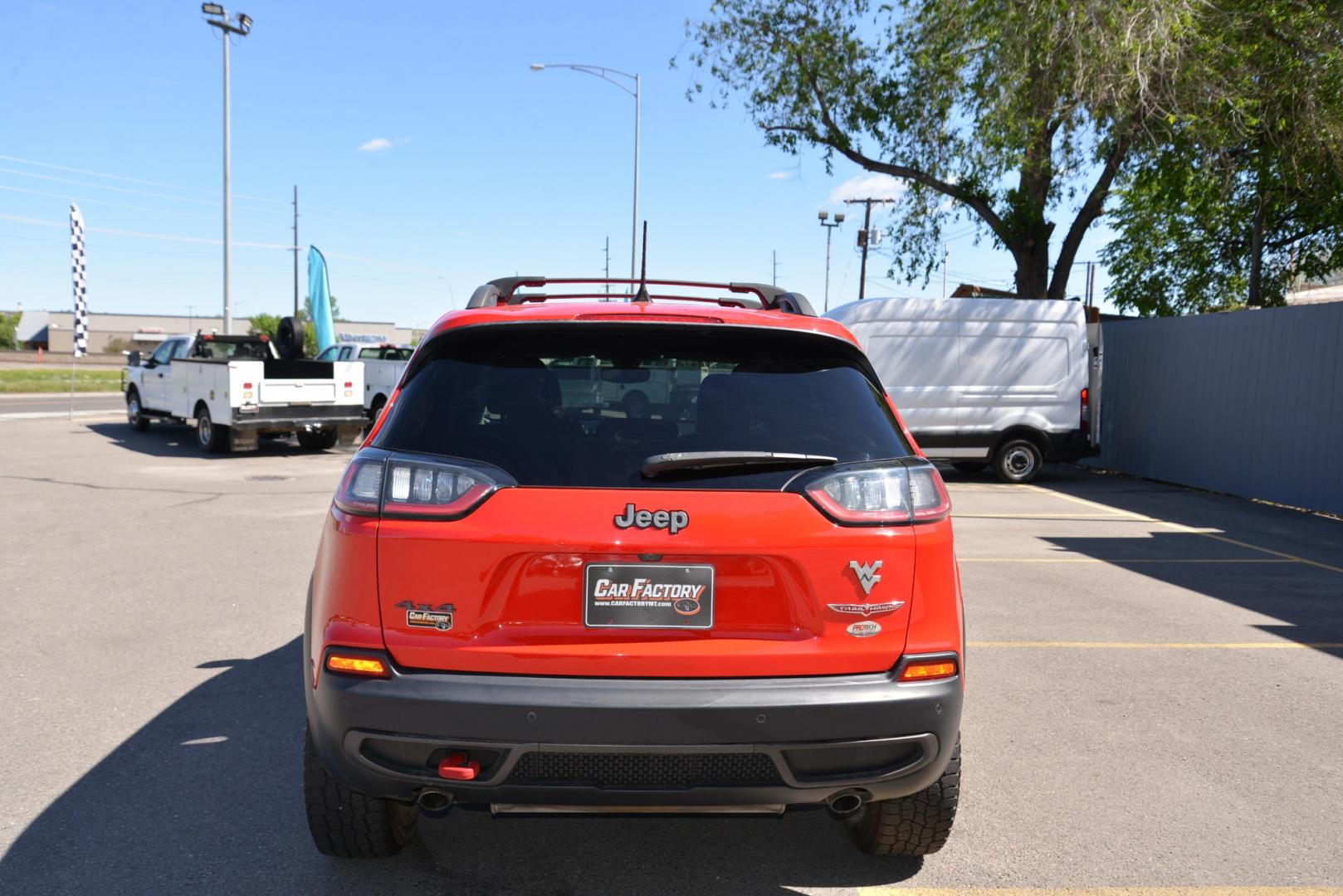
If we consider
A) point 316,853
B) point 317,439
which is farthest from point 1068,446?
point 316,853

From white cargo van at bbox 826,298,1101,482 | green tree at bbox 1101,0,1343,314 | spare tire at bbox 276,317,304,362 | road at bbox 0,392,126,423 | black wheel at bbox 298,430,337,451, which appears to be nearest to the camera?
white cargo van at bbox 826,298,1101,482

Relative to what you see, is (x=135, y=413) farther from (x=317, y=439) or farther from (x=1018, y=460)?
(x=1018, y=460)

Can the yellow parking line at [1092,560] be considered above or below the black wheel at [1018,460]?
below

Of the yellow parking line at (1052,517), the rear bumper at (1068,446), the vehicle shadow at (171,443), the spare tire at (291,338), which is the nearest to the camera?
the yellow parking line at (1052,517)

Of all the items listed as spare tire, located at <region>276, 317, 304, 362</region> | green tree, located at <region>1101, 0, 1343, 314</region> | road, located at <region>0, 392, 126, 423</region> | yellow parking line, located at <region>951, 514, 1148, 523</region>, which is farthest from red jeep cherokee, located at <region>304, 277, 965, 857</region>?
road, located at <region>0, 392, 126, 423</region>

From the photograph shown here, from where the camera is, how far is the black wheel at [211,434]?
55.9ft

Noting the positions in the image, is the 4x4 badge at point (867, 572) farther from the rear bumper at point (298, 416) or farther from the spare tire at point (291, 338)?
the spare tire at point (291, 338)

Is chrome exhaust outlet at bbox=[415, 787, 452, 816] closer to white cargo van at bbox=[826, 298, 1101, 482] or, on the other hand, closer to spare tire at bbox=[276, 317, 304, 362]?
white cargo van at bbox=[826, 298, 1101, 482]

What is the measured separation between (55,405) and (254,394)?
56.6 feet

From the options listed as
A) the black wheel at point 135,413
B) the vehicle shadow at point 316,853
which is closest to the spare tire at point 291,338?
the black wheel at point 135,413

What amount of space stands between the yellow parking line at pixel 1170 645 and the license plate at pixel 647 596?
392cm

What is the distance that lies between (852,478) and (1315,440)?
41.1 ft

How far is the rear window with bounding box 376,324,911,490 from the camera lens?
278cm

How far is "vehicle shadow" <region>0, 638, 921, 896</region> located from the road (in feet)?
74.2
